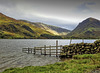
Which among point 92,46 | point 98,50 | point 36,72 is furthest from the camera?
point 92,46

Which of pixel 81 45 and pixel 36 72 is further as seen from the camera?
pixel 81 45

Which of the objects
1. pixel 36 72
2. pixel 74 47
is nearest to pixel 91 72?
pixel 36 72

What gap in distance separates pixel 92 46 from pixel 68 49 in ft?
24.5

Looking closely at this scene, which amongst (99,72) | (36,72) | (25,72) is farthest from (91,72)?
(25,72)

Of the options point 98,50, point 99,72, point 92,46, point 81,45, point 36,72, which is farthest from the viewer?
point 81,45

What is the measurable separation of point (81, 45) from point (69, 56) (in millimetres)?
5012

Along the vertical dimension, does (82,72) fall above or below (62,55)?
above

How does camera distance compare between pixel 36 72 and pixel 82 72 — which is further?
pixel 36 72

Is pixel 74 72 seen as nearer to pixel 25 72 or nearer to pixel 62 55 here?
pixel 25 72

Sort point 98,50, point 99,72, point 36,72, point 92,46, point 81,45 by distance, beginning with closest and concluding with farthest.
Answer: point 99,72 < point 36,72 < point 98,50 < point 92,46 < point 81,45

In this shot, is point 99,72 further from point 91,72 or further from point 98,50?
point 98,50

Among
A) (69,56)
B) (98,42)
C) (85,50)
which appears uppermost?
(98,42)

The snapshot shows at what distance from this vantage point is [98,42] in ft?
94.1

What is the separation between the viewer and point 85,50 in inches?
1205
